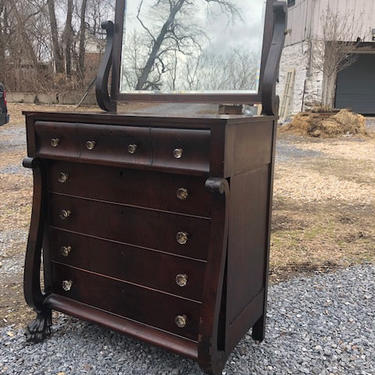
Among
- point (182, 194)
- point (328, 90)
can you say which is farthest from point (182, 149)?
point (328, 90)

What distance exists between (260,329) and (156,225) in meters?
0.87

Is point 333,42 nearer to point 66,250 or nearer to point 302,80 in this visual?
point 302,80

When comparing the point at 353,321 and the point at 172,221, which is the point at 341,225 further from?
the point at 172,221

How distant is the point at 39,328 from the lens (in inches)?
88.9

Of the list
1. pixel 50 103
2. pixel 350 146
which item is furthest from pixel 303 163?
pixel 50 103

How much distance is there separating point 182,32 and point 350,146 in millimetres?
7842

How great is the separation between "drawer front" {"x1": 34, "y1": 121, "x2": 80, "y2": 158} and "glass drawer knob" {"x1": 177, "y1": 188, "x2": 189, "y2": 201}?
56 centimetres

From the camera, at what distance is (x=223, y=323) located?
1.86 meters

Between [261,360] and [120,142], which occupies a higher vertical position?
[120,142]

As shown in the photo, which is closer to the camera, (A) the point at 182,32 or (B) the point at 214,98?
(B) the point at 214,98

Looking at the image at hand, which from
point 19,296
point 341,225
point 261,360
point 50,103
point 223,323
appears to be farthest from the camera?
point 50,103

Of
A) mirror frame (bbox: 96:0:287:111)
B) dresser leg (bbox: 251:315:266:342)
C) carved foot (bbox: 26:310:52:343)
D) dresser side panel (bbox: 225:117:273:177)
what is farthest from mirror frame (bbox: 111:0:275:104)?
carved foot (bbox: 26:310:52:343)

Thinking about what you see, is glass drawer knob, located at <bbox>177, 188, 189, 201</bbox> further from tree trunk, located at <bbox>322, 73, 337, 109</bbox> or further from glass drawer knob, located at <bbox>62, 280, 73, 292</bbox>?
tree trunk, located at <bbox>322, 73, 337, 109</bbox>

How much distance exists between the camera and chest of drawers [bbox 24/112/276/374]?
1.73 meters
